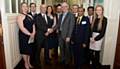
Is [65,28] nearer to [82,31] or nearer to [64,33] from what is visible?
[64,33]

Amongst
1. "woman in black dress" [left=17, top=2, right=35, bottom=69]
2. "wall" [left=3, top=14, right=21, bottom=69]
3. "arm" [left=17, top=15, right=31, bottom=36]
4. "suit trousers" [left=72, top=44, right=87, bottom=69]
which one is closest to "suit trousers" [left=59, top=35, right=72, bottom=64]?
"suit trousers" [left=72, top=44, right=87, bottom=69]

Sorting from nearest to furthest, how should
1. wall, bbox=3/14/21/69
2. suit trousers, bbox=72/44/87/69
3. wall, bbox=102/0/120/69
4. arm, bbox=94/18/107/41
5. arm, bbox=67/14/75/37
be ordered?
wall, bbox=3/14/21/69
arm, bbox=94/18/107/41
wall, bbox=102/0/120/69
arm, bbox=67/14/75/37
suit trousers, bbox=72/44/87/69

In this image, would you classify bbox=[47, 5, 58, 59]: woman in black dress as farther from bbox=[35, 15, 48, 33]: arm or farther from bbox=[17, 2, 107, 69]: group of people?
bbox=[35, 15, 48, 33]: arm

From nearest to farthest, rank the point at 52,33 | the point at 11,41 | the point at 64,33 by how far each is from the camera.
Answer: the point at 11,41 < the point at 64,33 < the point at 52,33

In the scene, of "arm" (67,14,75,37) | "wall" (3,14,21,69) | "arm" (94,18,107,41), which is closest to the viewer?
"wall" (3,14,21,69)

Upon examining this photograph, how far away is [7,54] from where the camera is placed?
9.55 feet

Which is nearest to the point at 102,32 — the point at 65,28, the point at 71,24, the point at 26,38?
the point at 71,24

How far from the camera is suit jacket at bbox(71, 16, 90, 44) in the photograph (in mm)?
3418

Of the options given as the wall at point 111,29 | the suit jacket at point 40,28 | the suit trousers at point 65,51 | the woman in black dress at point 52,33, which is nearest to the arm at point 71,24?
the suit trousers at point 65,51

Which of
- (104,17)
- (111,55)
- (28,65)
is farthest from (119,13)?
(28,65)

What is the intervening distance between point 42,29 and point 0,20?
3.59 feet

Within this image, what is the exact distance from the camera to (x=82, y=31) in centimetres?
343

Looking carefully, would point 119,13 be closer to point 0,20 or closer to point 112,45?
point 112,45

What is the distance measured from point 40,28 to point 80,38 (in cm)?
83
